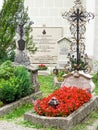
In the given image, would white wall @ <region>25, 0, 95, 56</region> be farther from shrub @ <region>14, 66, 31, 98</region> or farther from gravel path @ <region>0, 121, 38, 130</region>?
gravel path @ <region>0, 121, 38, 130</region>

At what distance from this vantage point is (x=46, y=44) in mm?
16859

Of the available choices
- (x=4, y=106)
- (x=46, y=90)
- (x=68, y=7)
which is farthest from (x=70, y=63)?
(x=4, y=106)

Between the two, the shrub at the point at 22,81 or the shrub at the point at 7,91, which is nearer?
the shrub at the point at 7,91

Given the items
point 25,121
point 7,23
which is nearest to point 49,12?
point 7,23

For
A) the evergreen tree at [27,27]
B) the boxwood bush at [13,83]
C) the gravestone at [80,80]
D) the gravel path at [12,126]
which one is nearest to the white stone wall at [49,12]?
the evergreen tree at [27,27]

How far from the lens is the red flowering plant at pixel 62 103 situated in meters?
8.97

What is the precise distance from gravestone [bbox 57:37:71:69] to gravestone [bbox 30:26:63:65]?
Result: 2.41 feet

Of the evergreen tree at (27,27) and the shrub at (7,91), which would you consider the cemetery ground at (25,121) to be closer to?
the shrub at (7,91)

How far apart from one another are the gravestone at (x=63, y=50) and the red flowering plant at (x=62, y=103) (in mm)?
5846

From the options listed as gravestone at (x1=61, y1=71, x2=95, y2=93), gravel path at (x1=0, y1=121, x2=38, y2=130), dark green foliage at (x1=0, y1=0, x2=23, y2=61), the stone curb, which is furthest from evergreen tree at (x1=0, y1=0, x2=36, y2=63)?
gravel path at (x1=0, y1=121, x2=38, y2=130)

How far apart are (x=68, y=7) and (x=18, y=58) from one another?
4.99 m

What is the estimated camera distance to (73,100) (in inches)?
372

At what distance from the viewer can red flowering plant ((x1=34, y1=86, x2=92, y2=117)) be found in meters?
8.97

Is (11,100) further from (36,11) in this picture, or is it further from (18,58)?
(36,11)
